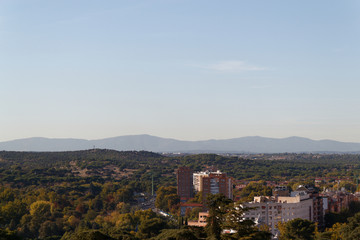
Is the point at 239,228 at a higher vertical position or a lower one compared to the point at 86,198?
higher

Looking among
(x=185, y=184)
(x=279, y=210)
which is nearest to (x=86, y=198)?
(x=185, y=184)

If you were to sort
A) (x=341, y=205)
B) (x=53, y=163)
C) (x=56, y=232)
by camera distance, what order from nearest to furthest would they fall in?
(x=56, y=232), (x=341, y=205), (x=53, y=163)

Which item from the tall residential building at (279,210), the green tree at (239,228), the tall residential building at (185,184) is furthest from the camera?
the tall residential building at (185,184)

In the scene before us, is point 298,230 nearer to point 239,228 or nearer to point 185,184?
point 239,228

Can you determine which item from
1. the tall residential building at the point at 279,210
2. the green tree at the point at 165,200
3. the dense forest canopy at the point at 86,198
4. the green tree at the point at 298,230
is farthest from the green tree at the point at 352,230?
the green tree at the point at 165,200

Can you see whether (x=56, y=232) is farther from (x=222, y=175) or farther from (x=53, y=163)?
(x=53, y=163)

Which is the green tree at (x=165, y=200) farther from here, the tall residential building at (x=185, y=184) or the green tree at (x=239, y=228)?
the green tree at (x=239, y=228)

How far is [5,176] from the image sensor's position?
10281 centimetres

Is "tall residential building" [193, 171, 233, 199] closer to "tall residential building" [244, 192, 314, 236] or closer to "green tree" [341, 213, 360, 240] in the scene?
"tall residential building" [244, 192, 314, 236]

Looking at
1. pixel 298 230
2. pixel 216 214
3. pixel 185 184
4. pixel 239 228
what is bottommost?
pixel 298 230

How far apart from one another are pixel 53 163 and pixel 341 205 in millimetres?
85815

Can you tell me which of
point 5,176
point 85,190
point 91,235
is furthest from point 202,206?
point 91,235

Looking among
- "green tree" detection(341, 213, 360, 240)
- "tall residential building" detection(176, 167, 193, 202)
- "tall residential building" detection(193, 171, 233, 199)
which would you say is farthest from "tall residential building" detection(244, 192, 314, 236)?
"tall residential building" detection(176, 167, 193, 202)

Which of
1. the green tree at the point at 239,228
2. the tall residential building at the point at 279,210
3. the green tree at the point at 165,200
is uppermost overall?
the green tree at the point at 239,228
